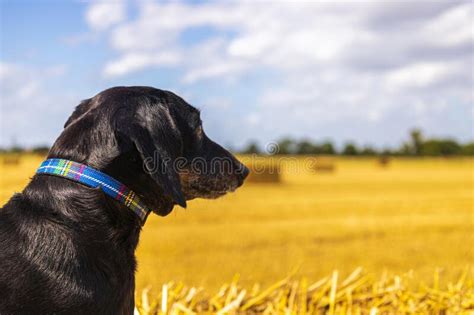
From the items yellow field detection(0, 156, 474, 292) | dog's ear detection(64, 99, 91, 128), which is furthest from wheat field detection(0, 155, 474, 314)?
dog's ear detection(64, 99, 91, 128)

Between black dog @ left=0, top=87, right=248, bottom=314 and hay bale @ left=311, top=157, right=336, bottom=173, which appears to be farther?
hay bale @ left=311, top=157, right=336, bottom=173

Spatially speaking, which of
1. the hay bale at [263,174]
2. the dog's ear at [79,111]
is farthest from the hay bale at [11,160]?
the dog's ear at [79,111]

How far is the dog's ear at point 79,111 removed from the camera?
3270 millimetres

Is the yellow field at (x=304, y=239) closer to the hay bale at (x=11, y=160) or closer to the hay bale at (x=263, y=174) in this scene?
the hay bale at (x=263, y=174)

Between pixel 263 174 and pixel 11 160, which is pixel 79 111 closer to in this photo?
pixel 263 174

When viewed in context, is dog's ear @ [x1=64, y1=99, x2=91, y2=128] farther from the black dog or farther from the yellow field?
the yellow field

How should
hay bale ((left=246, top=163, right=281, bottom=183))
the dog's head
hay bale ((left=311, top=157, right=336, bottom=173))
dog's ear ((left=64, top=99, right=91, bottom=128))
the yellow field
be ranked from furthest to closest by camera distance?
hay bale ((left=311, top=157, right=336, bottom=173))
hay bale ((left=246, top=163, right=281, bottom=183))
the yellow field
dog's ear ((left=64, top=99, right=91, bottom=128))
the dog's head

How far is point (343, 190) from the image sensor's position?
22.8 m

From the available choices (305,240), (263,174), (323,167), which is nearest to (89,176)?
(305,240)

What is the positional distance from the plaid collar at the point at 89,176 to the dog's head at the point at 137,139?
0.13ft

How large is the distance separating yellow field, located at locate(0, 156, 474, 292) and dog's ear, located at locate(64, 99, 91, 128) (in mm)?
2872

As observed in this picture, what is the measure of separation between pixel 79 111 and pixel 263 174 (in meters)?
21.9

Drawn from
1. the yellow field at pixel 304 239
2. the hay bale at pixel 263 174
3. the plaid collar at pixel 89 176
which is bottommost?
the yellow field at pixel 304 239

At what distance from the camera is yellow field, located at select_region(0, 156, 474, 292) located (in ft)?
29.4
